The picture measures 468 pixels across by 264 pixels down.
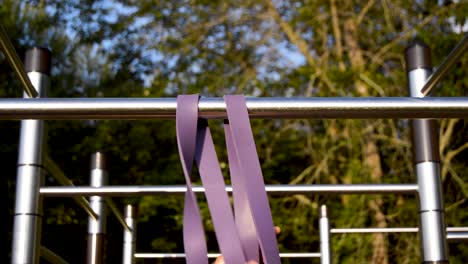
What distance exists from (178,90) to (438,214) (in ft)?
21.3

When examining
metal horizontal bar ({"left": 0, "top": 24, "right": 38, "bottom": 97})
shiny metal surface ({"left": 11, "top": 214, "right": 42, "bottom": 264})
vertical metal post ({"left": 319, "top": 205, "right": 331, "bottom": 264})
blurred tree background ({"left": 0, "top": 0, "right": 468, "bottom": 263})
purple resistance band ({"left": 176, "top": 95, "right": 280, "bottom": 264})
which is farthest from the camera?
blurred tree background ({"left": 0, "top": 0, "right": 468, "bottom": 263})

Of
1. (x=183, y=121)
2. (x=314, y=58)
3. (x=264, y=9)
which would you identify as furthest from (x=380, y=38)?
(x=183, y=121)

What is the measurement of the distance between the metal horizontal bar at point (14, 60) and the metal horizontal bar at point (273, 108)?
1.42ft

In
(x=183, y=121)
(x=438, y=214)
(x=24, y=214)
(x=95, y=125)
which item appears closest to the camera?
(x=183, y=121)

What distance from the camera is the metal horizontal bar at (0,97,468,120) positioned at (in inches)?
37.2

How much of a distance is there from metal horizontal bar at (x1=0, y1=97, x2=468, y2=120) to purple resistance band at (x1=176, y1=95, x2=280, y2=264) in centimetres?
2

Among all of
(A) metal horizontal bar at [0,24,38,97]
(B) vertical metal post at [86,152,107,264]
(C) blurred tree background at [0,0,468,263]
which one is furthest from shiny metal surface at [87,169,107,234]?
(C) blurred tree background at [0,0,468,263]

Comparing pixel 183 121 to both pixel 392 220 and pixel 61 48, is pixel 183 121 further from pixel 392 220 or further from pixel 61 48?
pixel 61 48

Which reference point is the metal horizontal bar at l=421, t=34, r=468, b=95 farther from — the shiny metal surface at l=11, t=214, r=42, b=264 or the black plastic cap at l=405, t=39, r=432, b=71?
the shiny metal surface at l=11, t=214, r=42, b=264

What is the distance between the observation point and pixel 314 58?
8.03 meters

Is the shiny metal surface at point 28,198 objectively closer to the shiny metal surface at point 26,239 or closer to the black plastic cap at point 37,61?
the shiny metal surface at point 26,239

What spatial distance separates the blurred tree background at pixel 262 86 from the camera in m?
7.07

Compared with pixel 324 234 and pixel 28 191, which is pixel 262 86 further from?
pixel 28 191

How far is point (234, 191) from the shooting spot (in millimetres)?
949
